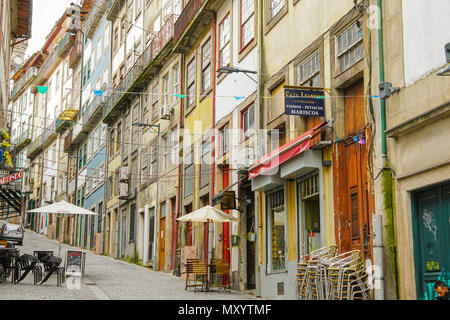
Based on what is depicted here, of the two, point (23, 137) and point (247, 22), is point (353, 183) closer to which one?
point (247, 22)

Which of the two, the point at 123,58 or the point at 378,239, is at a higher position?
the point at 123,58

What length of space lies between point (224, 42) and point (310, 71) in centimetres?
689

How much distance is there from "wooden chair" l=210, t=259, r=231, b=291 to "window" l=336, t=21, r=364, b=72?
6.97 metres

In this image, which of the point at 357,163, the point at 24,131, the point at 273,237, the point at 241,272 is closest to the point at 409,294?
the point at 357,163

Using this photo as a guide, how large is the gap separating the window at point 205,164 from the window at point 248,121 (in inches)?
122

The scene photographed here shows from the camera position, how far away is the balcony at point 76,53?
155ft

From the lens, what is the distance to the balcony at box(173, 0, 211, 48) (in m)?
22.6

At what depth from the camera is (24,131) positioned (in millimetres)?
66562

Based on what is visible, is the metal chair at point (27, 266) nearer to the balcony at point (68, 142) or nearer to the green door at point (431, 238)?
the green door at point (431, 238)

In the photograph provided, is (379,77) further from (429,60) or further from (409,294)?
(409,294)

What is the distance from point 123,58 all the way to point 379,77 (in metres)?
25.2

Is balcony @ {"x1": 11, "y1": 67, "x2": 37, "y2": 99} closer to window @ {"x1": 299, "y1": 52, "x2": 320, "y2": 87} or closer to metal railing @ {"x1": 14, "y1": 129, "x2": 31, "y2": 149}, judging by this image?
metal railing @ {"x1": 14, "y1": 129, "x2": 31, "y2": 149}

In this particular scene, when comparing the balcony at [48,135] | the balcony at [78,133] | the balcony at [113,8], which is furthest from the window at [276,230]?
the balcony at [48,135]

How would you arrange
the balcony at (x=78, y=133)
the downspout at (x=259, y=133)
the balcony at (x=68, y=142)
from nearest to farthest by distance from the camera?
the downspout at (x=259, y=133) → the balcony at (x=78, y=133) → the balcony at (x=68, y=142)
